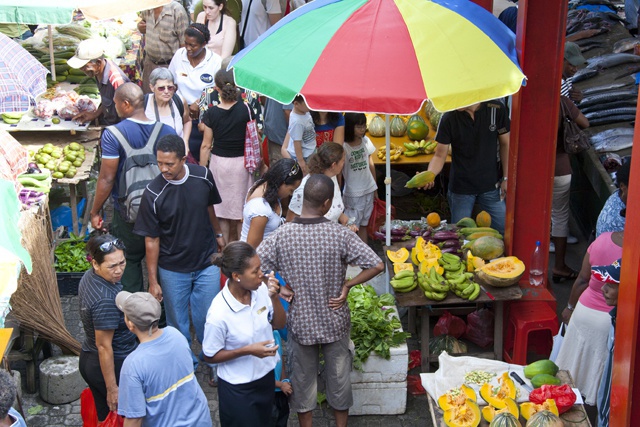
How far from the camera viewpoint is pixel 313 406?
597 centimetres

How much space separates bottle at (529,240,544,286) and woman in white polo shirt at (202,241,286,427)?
225 cm

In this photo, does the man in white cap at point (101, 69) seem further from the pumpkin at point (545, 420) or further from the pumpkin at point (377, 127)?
the pumpkin at point (545, 420)

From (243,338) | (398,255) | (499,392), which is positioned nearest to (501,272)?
(398,255)

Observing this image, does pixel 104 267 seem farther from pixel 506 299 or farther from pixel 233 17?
pixel 233 17

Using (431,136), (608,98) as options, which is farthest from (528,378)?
(608,98)

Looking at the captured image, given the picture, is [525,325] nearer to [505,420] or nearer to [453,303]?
[453,303]

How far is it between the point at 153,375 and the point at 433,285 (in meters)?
2.42

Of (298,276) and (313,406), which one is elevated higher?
(298,276)

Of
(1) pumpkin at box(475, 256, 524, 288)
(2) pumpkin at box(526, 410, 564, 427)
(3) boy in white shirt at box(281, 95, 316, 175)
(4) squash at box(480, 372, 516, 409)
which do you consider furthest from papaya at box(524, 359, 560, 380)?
(3) boy in white shirt at box(281, 95, 316, 175)

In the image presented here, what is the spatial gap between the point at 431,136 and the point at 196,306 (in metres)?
4.22

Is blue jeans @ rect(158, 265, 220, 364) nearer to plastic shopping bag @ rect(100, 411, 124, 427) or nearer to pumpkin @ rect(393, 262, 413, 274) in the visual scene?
pumpkin @ rect(393, 262, 413, 274)

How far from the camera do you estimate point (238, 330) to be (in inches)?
203

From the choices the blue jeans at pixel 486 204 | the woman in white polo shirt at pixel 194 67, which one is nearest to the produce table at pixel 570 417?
the blue jeans at pixel 486 204

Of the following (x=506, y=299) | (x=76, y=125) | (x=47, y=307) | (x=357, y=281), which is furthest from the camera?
(x=76, y=125)
